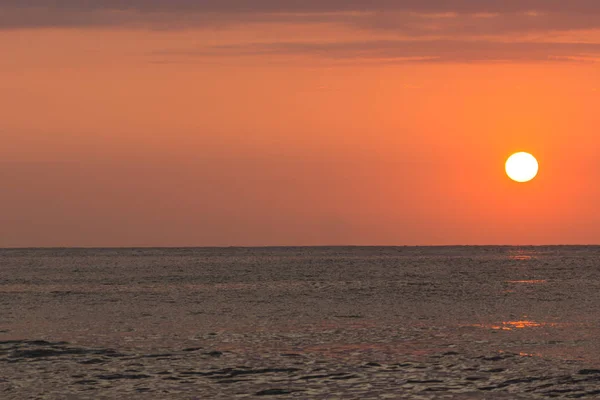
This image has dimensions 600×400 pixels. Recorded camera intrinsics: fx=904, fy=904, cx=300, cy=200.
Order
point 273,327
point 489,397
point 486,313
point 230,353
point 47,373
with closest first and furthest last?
point 489,397, point 47,373, point 230,353, point 273,327, point 486,313

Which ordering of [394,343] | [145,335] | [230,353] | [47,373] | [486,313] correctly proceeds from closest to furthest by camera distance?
[47,373] → [230,353] → [394,343] → [145,335] → [486,313]

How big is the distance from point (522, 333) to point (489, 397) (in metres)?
16.8

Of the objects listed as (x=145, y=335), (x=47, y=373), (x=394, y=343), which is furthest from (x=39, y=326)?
(x=394, y=343)

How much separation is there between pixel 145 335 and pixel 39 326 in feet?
24.3

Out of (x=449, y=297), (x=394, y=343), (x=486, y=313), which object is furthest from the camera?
(x=449, y=297)

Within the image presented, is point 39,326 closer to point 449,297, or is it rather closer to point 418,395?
point 418,395

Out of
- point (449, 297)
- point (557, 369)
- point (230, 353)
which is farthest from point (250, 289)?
point (557, 369)

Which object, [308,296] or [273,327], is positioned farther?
[308,296]

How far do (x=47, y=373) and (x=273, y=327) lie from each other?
16.8 metres

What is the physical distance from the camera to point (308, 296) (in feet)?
→ 241

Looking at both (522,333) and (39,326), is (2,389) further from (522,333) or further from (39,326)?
(522,333)

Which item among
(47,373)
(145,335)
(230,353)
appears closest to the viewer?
(47,373)

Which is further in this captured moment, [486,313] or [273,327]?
[486,313]

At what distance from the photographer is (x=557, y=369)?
33.4 metres
